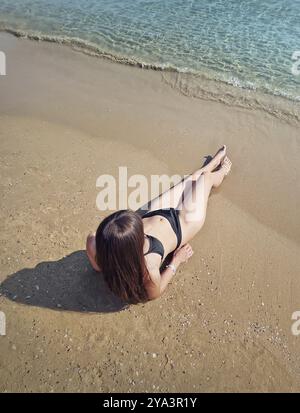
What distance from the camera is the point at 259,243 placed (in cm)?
386

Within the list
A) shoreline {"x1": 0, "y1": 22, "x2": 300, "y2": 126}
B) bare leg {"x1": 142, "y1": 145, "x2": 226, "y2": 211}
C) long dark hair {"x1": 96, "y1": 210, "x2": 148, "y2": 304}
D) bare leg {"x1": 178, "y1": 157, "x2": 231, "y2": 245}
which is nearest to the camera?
long dark hair {"x1": 96, "y1": 210, "x2": 148, "y2": 304}

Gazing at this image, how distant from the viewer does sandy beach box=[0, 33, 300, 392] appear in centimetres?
290

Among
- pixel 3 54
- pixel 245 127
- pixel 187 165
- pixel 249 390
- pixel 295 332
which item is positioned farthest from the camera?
pixel 3 54

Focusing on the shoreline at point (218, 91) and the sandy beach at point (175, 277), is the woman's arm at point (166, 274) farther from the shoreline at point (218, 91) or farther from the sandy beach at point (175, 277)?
the shoreline at point (218, 91)

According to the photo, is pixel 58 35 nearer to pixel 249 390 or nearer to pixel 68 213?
pixel 68 213

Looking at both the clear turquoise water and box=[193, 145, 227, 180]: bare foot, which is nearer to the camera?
box=[193, 145, 227, 180]: bare foot

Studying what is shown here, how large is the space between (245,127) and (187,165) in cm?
132

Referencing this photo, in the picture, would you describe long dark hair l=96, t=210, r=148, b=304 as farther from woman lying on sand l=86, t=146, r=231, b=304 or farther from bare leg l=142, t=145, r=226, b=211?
bare leg l=142, t=145, r=226, b=211

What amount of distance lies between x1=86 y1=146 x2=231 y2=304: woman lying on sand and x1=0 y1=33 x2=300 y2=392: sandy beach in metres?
0.20

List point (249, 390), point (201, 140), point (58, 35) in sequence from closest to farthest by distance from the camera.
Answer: point (249, 390), point (201, 140), point (58, 35)

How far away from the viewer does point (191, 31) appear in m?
7.98

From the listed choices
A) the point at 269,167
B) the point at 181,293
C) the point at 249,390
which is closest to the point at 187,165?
the point at 269,167

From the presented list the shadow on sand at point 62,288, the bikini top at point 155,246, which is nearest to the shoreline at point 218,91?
the bikini top at point 155,246

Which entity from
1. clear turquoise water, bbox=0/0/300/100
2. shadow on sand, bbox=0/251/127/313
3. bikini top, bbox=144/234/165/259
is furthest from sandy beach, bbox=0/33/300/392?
clear turquoise water, bbox=0/0/300/100
